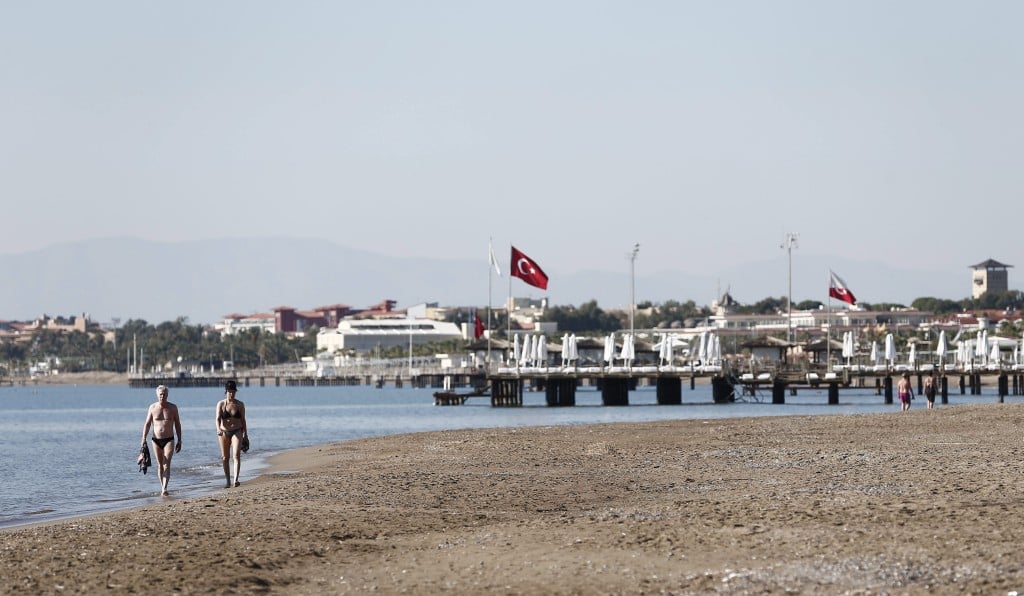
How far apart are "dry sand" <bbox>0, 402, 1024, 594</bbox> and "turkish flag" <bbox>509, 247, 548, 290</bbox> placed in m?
50.4

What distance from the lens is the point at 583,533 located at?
15172 mm

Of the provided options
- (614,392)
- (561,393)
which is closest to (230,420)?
(561,393)

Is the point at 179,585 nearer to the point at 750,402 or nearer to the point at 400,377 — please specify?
the point at 750,402

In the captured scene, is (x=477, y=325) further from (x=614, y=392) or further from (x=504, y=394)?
(x=614, y=392)

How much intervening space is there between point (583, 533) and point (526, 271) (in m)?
61.8

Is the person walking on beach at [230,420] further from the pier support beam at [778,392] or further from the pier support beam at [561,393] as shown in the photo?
the pier support beam at [778,392]

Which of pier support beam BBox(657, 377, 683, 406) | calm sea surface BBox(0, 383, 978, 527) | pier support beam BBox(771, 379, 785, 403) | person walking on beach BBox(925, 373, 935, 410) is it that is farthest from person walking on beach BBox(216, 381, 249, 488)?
pier support beam BBox(657, 377, 683, 406)

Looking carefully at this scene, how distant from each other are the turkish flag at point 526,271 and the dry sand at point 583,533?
50361 mm

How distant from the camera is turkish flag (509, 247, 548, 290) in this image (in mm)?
76375

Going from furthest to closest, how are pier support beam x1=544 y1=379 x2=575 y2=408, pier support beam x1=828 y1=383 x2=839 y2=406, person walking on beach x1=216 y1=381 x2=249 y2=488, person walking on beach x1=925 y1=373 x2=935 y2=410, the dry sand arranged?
pier support beam x1=544 y1=379 x2=575 y2=408 < pier support beam x1=828 y1=383 x2=839 y2=406 < person walking on beach x1=925 y1=373 x2=935 y2=410 < person walking on beach x1=216 y1=381 x2=249 y2=488 < the dry sand

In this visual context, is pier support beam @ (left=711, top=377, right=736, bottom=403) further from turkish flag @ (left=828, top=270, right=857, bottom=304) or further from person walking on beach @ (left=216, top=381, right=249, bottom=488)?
person walking on beach @ (left=216, top=381, right=249, bottom=488)

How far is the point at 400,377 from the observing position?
195 m

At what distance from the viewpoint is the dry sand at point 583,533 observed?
12.8 metres

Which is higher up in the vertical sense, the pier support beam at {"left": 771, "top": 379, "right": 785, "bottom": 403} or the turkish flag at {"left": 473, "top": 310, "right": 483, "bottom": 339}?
the turkish flag at {"left": 473, "top": 310, "right": 483, "bottom": 339}
